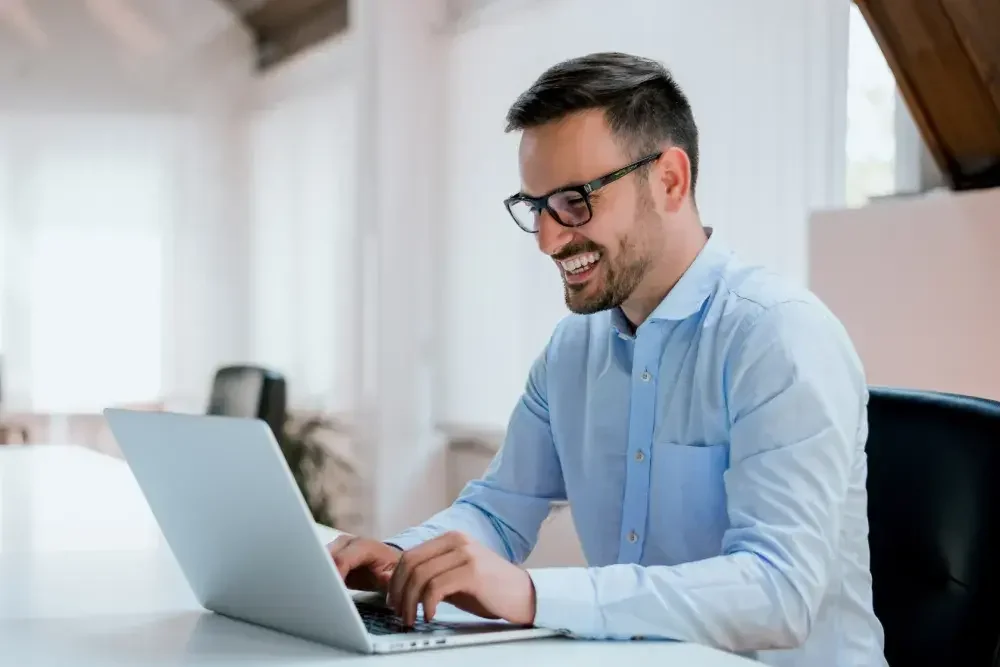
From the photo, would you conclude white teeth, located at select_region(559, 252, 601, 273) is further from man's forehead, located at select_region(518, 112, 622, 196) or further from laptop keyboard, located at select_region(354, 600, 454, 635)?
laptop keyboard, located at select_region(354, 600, 454, 635)

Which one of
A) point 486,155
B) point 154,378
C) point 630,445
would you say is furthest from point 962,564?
point 154,378

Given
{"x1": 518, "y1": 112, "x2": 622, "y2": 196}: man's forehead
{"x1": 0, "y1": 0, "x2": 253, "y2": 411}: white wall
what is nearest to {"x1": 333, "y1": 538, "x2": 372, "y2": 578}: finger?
{"x1": 518, "y1": 112, "x2": 622, "y2": 196}: man's forehead

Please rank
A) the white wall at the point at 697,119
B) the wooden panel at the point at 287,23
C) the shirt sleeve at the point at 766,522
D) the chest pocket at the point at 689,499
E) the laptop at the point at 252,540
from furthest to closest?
1. the wooden panel at the point at 287,23
2. the white wall at the point at 697,119
3. the chest pocket at the point at 689,499
4. the shirt sleeve at the point at 766,522
5. the laptop at the point at 252,540

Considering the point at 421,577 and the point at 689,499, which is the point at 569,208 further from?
the point at 421,577

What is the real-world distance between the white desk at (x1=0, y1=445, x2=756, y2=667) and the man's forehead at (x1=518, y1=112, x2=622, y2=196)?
2.02 ft

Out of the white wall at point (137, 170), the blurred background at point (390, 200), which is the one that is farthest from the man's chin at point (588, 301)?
the white wall at point (137, 170)

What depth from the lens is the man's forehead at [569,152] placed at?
4.85ft

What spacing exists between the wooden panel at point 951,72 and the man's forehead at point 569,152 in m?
0.80

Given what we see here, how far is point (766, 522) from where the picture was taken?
1232 millimetres

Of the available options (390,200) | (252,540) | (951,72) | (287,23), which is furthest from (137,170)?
(252,540)

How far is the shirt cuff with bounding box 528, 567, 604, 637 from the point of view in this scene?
109cm

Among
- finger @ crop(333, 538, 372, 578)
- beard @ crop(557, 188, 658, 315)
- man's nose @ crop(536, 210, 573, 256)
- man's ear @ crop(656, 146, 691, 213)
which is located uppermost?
man's ear @ crop(656, 146, 691, 213)

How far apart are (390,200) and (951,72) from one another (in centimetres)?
285

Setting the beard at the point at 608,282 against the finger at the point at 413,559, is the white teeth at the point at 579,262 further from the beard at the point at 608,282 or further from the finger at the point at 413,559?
the finger at the point at 413,559
